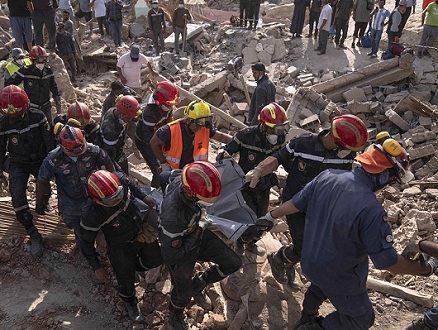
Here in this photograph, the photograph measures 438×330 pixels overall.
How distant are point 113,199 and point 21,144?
76.6 inches

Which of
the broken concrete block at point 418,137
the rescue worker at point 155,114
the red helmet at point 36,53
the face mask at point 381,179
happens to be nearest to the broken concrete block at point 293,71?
the broken concrete block at point 418,137

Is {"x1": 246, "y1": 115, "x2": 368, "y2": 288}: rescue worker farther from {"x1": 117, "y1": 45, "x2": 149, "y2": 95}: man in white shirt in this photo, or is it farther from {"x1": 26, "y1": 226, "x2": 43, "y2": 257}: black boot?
{"x1": 117, "y1": 45, "x2": 149, "y2": 95}: man in white shirt

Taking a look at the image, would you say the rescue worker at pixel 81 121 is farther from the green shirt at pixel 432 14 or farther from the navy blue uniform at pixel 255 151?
Answer: the green shirt at pixel 432 14

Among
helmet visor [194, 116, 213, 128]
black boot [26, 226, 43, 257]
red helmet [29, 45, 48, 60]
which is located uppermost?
red helmet [29, 45, 48, 60]

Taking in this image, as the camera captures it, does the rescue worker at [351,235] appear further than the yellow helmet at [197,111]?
No

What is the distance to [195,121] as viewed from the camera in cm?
481

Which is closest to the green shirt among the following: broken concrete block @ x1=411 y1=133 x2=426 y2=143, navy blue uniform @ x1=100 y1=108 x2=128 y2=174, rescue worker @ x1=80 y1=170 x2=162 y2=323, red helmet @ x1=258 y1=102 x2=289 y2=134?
broken concrete block @ x1=411 y1=133 x2=426 y2=143

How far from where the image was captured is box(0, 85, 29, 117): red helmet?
4.74 m

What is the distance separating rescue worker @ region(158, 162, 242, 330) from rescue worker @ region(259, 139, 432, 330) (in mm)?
799

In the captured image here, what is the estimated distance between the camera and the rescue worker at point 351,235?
2.96 m

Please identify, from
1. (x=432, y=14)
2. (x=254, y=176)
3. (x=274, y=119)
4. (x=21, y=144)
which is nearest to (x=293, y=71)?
(x=432, y=14)

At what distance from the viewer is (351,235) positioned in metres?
3.07

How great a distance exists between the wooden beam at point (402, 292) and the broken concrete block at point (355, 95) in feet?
21.5

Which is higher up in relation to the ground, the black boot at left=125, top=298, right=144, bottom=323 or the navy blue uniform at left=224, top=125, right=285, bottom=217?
the navy blue uniform at left=224, top=125, right=285, bottom=217
